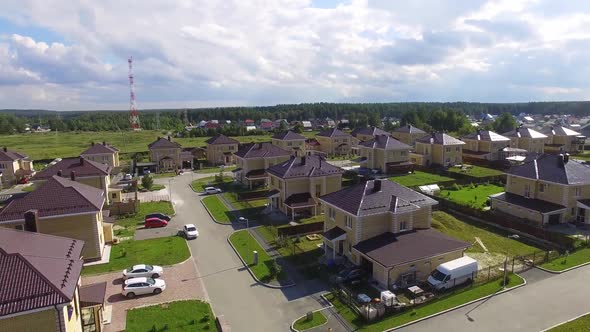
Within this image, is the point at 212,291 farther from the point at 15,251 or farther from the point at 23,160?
the point at 23,160

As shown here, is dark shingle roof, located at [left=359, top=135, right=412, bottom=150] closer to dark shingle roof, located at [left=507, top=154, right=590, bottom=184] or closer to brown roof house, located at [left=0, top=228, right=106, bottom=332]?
dark shingle roof, located at [left=507, top=154, right=590, bottom=184]

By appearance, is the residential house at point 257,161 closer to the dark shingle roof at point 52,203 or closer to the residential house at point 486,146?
the dark shingle roof at point 52,203

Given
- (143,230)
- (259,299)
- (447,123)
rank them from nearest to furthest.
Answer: (259,299) < (143,230) < (447,123)

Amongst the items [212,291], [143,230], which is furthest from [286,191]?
[212,291]

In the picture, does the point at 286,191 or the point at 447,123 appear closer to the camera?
the point at 286,191

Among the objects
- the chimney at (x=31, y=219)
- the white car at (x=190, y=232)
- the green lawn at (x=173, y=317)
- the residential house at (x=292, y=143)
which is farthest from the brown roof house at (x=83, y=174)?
the residential house at (x=292, y=143)

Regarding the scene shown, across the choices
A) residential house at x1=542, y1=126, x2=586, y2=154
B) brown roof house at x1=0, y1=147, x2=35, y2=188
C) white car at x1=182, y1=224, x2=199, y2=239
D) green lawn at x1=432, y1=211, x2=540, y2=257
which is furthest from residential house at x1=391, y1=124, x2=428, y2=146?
brown roof house at x1=0, y1=147, x2=35, y2=188
